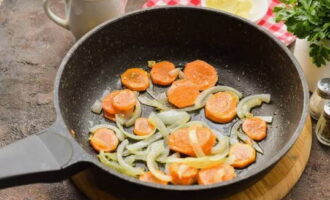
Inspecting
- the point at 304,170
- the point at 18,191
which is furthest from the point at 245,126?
the point at 18,191

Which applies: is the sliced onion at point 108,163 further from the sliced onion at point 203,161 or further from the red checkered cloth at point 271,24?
the red checkered cloth at point 271,24

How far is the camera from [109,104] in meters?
1.32

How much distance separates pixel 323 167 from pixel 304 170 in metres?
0.05

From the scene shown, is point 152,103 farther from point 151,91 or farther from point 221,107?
point 221,107

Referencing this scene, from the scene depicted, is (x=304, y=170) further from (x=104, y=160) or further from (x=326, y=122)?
(x=104, y=160)

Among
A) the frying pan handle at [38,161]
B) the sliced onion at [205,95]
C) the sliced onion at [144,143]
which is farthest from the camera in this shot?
the sliced onion at [205,95]

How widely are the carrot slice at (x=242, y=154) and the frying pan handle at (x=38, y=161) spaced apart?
384 mm

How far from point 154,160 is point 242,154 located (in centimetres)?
22

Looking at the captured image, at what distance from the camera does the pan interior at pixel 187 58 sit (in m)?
1.27

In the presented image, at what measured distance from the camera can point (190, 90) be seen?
4.50 feet

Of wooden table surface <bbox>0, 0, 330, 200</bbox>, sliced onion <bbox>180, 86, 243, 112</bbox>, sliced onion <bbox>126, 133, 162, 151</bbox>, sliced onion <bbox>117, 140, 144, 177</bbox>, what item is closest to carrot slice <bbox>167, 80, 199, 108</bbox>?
sliced onion <bbox>180, 86, 243, 112</bbox>

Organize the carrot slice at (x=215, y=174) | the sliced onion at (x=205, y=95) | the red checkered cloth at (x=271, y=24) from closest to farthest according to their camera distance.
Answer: the carrot slice at (x=215, y=174), the sliced onion at (x=205, y=95), the red checkered cloth at (x=271, y=24)

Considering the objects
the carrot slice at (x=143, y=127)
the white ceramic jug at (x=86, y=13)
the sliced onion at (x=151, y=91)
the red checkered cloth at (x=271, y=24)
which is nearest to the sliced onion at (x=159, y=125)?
the carrot slice at (x=143, y=127)

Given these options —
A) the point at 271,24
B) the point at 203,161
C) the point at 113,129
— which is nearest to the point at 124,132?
the point at 113,129
